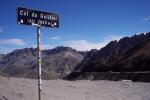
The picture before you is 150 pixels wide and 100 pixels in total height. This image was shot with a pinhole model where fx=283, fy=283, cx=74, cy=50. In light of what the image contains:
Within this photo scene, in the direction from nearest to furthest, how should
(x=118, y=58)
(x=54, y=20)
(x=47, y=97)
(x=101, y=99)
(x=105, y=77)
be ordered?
1. (x=54, y=20)
2. (x=47, y=97)
3. (x=101, y=99)
4. (x=105, y=77)
5. (x=118, y=58)

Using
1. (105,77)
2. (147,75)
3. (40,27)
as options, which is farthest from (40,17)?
(105,77)

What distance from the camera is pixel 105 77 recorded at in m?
82.4

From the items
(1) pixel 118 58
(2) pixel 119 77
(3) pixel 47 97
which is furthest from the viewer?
(1) pixel 118 58

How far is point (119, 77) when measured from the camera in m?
76.0

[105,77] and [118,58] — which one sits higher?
[118,58]

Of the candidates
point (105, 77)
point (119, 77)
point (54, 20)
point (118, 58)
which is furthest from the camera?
point (118, 58)

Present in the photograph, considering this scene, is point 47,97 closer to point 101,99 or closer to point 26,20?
point 101,99

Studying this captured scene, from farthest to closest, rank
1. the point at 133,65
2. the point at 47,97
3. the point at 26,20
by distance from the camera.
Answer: the point at 133,65
the point at 47,97
the point at 26,20

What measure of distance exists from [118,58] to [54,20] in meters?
119

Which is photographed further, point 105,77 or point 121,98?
point 105,77

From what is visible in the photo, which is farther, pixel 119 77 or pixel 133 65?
pixel 133 65

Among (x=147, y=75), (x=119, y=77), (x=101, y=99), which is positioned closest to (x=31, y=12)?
(x=101, y=99)

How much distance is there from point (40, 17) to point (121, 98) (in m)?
11.2

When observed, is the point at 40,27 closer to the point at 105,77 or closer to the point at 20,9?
the point at 20,9
